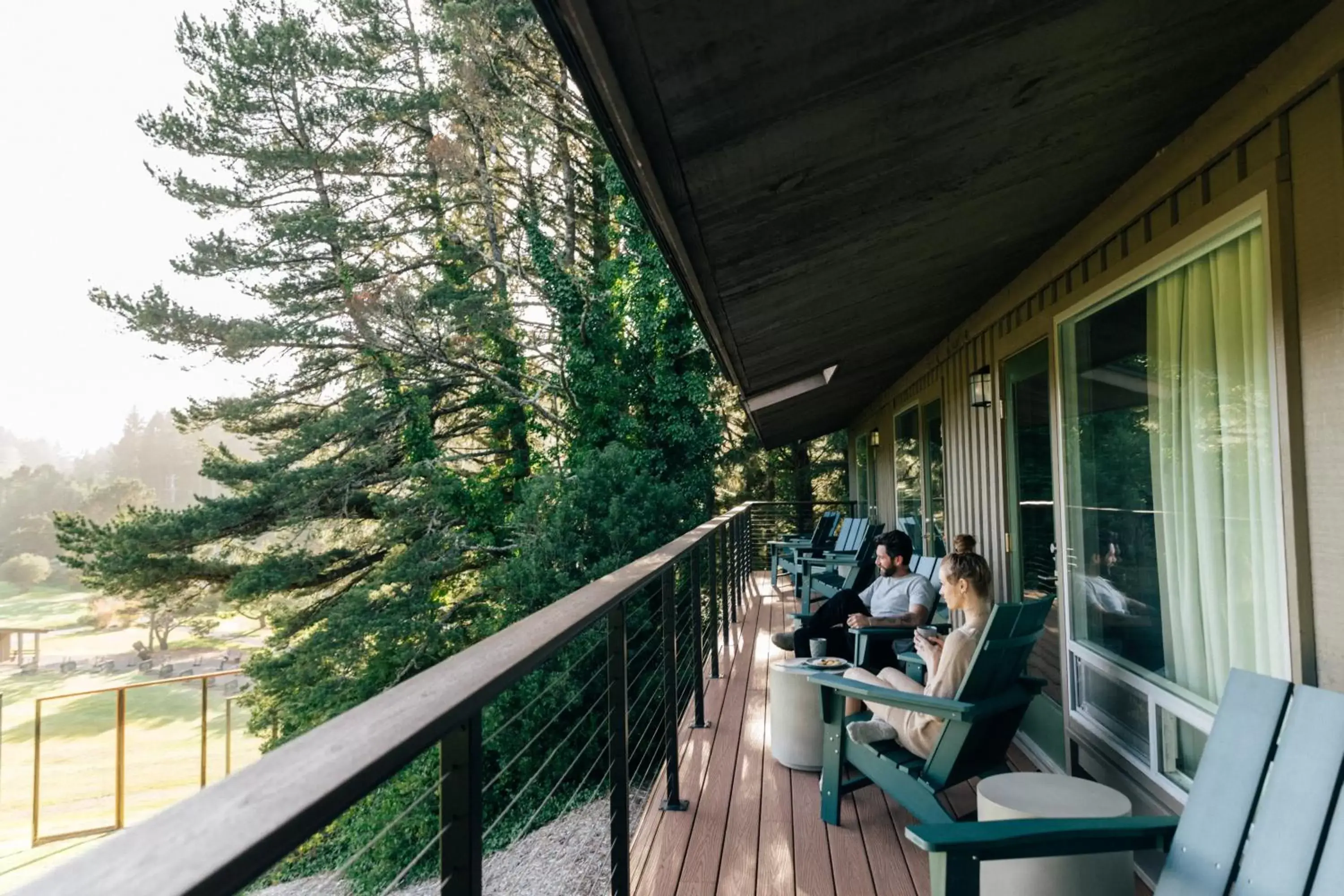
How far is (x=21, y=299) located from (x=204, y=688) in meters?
24.9

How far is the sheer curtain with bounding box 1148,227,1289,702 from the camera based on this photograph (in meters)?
1.96

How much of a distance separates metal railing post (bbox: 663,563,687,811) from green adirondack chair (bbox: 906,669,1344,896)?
5.01ft

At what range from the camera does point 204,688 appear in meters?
18.6

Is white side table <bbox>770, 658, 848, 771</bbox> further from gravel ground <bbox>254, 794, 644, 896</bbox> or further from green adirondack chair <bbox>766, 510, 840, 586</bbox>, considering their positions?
green adirondack chair <bbox>766, 510, 840, 586</bbox>

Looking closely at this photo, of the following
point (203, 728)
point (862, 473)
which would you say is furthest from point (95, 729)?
point (862, 473)

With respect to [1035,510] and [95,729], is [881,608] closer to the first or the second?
[1035,510]

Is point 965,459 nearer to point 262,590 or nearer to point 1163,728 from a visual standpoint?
point 1163,728

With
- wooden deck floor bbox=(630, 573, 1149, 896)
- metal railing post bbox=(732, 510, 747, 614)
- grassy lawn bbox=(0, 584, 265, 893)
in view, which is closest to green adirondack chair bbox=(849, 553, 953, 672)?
wooden deck floor bbox=(630, 573, 1149, 896)

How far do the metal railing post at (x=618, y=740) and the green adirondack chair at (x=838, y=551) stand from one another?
5.16 meters

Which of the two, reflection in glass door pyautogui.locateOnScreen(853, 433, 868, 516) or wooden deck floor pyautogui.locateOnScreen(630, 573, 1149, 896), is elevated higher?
reflection in glass door pyautogui.locateOnScreen(853, 433, 868, 516)

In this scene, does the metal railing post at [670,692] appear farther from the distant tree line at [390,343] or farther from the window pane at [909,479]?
the distant tree line at [390,343]

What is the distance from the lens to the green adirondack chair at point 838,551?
7.75 meters

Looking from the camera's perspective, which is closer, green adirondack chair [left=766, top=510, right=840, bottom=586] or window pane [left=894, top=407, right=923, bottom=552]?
window pane [left=894, top=407, right=923, bottom=552]

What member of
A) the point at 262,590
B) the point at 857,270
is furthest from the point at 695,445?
the point at 857,270
